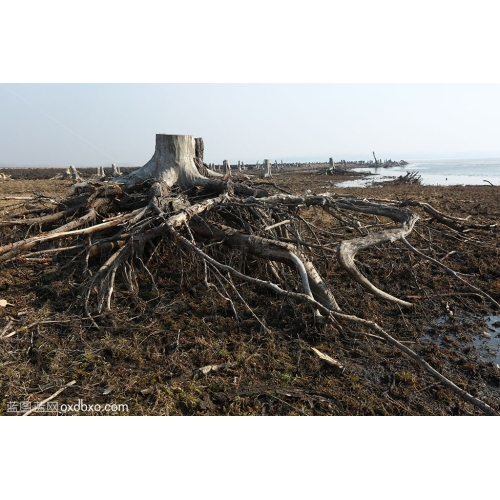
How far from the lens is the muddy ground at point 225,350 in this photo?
8.81 feet

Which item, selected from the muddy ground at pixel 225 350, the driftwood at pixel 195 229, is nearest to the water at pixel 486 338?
the muddy ground at pixel 225 350

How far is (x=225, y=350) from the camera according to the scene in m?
3.25

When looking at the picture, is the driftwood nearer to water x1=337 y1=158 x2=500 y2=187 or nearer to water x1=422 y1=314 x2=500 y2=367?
water x1=422 y1=314 x2=500 y2=367

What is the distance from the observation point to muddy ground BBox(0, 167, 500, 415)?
2686mm

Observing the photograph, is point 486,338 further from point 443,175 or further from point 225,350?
point 443,175

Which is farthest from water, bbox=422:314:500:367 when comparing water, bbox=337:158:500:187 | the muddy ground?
water, bbox=337:158:500:187

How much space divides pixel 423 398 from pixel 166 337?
7.03 ft

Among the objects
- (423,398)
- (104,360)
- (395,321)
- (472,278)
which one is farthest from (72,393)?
(472,278)

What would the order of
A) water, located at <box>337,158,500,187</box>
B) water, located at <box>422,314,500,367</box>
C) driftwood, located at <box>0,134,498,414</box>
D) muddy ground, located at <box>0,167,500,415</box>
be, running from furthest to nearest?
water, located at <box>337,158,500,187</box>, driftwood, located at <box>0,134,498,414</box>, water, located at <box>422,314,500,367</box>, muddy ground, located at <box>0,167,500,415</box>

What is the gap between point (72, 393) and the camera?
269cm

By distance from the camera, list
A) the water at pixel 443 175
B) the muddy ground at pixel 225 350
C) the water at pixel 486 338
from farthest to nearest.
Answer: the water at pixel 443 175, the water at pixel 486 338, the muddy ground at pixel 225 350

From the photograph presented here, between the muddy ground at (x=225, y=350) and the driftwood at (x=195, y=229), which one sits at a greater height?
the driftwood at (x=195, y=229)

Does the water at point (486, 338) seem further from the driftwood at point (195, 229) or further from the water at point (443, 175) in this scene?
the water at point (443, 175)

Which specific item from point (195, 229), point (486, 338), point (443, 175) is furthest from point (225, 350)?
point (443, 175)
